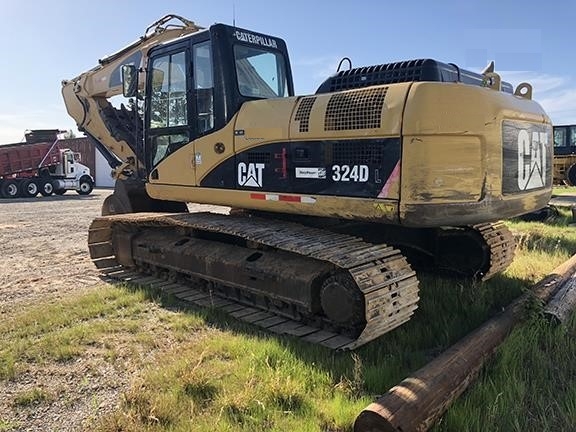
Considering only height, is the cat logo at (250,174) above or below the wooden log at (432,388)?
above

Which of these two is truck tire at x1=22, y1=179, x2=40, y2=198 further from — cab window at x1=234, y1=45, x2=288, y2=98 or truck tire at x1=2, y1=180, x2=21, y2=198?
cab window at x1=234, y1=45, x2=288, y2=98

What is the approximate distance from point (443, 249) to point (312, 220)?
1720 millimetres

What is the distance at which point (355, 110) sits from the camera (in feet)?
15.1

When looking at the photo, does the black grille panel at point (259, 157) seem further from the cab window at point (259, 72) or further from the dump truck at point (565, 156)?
the dump truck at point (565, 156)

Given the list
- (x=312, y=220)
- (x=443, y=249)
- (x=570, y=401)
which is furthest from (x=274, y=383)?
(x=443, y=249)

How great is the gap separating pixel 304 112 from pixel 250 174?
899 mm

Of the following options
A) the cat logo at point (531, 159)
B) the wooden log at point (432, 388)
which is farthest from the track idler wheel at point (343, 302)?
the cat logo at point (531, 159)

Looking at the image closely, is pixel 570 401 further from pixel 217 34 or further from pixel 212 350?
pixel 217 34

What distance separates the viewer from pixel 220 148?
580cm

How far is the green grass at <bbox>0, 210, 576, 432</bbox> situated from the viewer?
318 cm

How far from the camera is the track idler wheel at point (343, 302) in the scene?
4.34 meters

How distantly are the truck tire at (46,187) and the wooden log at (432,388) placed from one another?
84.2 ft

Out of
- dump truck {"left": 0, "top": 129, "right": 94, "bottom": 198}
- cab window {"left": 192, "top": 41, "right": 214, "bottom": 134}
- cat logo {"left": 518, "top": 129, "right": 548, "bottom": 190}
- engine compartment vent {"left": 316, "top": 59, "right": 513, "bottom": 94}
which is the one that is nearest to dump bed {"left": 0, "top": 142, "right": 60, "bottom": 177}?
dump truck {"left": 0, "top": 129, "right": 94, "bottom": 198}

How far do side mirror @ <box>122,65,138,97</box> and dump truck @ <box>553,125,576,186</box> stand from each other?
69.8 ft
